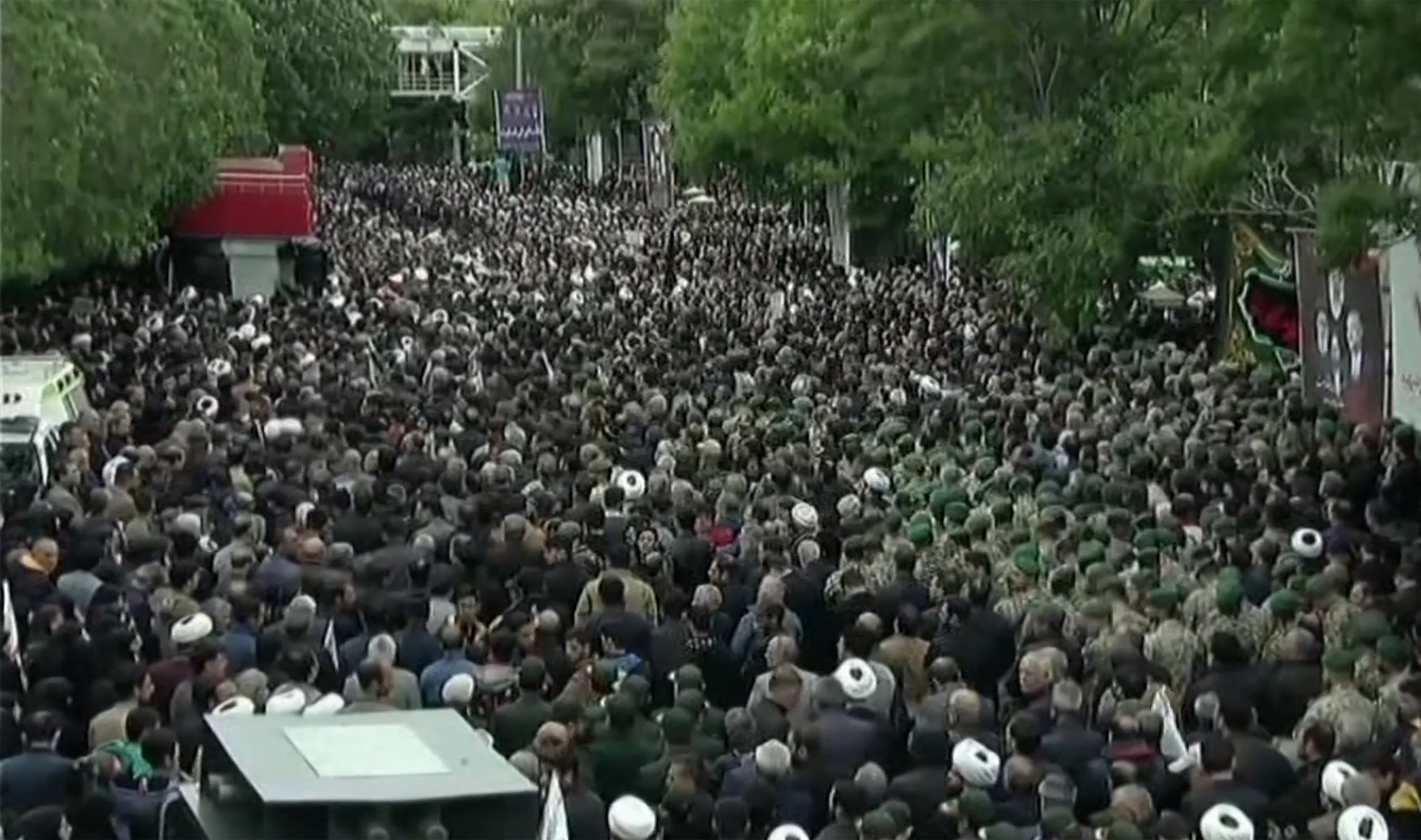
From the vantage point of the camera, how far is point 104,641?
1099 cm

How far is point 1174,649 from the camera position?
11695 millimetres

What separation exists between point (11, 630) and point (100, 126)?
1724cm

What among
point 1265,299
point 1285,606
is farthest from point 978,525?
point 1265,299

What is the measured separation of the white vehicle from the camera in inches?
635

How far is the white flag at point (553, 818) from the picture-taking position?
683cm

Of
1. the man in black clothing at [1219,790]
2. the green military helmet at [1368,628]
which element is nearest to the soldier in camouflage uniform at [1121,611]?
the green military helmet at [1368,628]

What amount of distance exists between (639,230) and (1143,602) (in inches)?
1492

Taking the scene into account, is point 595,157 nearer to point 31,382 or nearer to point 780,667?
point 31,382

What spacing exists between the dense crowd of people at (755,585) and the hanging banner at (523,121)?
43690 mm

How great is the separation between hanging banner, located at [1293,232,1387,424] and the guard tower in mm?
73775

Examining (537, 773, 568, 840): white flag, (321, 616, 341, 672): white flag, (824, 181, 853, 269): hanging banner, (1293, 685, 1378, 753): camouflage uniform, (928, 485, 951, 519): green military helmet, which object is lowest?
(824, 181, 853, 269): hanging banner

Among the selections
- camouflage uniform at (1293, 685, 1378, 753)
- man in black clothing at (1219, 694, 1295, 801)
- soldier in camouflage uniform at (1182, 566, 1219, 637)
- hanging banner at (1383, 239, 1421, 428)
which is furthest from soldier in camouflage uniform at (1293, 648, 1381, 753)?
hanging banner at (1383, 239, 1421, 428)

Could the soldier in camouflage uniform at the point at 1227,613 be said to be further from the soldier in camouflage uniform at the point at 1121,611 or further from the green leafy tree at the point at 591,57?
the green leafy tree at the point at 591,57

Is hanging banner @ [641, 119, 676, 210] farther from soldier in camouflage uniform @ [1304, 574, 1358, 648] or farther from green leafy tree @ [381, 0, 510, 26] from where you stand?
soldier in camouflage uniform @ [1304, 574, 1358, 648]
